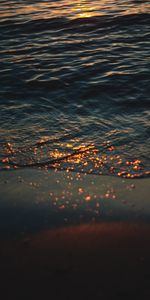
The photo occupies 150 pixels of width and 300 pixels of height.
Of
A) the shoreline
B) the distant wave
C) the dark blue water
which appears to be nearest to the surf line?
the dark blue water

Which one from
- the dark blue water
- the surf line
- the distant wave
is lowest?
the surf line

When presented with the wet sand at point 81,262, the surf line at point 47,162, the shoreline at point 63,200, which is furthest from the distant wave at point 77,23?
the wet sand at point 81,262

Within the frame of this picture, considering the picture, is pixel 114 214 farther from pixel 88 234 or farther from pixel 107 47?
pixel 107 47

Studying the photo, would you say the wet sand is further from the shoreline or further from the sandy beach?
the shoreline

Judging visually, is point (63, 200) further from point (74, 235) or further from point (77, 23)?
point (77, 23)

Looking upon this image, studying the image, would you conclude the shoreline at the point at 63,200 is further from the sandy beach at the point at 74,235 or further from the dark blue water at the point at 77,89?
the dark blue water at the point at 77,89
